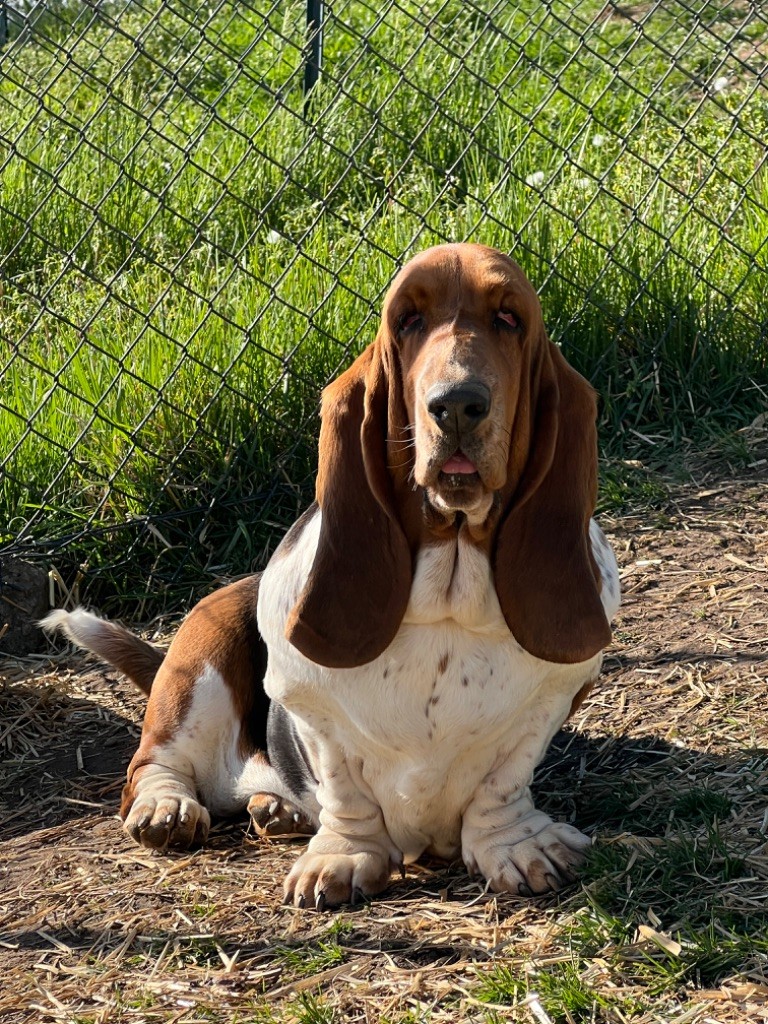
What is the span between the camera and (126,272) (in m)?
6.07

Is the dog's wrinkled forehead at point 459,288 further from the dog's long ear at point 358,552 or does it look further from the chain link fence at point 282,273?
the chain link fence at point 282,273

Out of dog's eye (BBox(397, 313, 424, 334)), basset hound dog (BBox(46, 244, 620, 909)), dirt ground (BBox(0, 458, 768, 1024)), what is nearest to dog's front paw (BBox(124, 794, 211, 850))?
dirt ground (BBox(0, 458, 768, 1024))

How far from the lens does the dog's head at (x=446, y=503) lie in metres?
2.83

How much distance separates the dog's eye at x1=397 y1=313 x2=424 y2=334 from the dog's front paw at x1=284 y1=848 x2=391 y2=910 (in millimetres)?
1108

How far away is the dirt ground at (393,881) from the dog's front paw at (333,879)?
1.5 inches

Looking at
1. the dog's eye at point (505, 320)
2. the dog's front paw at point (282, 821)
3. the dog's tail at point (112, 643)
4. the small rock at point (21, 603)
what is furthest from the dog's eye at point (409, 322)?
the small rock at point (21, 603)

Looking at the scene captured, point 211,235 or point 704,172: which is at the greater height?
point 704,172

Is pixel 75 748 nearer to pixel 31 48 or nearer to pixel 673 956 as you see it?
pixel 673 956

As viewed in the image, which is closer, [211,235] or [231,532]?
[231,532]

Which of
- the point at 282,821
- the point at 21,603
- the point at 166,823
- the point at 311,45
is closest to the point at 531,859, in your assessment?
the point at 282,821

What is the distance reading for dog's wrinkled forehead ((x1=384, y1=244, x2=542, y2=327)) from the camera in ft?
9.23

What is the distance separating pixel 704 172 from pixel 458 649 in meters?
3.99

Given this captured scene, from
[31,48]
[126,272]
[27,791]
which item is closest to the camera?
[27,791]

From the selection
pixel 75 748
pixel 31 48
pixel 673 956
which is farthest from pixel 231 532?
pixel 31 48
